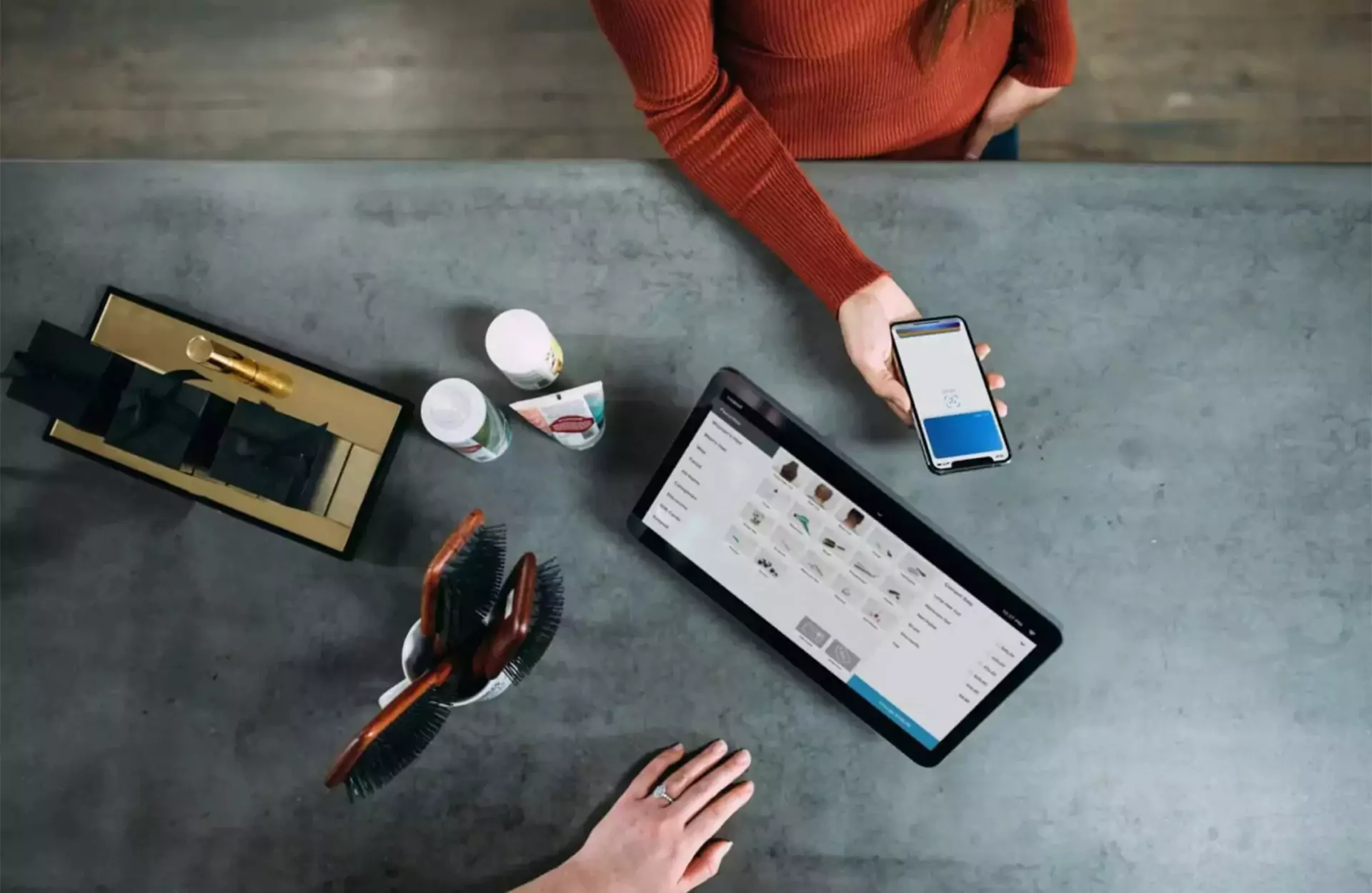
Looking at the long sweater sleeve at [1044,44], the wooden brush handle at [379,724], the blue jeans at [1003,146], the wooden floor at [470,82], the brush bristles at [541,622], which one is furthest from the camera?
the wooden floor at [470,82]

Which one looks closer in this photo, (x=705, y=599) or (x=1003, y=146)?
(x=705, y=599)

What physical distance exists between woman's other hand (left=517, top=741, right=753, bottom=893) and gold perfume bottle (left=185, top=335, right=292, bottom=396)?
1.48 feet

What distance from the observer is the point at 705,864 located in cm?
70

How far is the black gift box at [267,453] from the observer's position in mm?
687

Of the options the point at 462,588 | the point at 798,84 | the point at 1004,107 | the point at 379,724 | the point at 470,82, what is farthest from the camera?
the point at 470,82

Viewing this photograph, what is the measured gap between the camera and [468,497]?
746 mm

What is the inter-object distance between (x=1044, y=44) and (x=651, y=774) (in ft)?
2.47

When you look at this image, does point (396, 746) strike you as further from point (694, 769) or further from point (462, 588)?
point (694, 769)

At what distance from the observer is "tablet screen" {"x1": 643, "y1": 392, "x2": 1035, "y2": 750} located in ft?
2.00

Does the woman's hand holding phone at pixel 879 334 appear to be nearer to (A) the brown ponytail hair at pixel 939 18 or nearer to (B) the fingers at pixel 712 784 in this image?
(A) the brown ponytail hair at pixel 939 18

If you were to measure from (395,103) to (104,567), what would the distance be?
958mm

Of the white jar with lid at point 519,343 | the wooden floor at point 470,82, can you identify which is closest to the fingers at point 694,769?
the white jar with lid at point 519,343

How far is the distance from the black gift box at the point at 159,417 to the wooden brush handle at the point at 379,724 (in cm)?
29

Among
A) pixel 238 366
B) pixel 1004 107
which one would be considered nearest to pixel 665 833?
pixel 238 366
